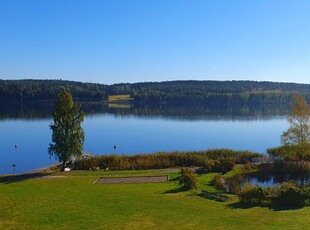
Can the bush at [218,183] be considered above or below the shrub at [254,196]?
below

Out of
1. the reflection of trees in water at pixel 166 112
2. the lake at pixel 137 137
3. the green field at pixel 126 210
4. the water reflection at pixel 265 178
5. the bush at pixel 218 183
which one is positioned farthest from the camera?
the reflection of trees in water at pixel 166 112

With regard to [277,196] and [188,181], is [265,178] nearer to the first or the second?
[188,181]

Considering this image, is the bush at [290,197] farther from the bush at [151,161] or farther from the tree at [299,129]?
the tree at [299,129]

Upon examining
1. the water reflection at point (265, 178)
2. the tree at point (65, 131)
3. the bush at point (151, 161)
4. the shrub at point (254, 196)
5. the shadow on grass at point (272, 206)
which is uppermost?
the tree at point (65, 131)

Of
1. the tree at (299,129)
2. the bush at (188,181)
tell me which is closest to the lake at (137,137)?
the tree at (299,129)

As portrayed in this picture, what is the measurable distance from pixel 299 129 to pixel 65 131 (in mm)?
25690

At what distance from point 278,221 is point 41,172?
26442mm

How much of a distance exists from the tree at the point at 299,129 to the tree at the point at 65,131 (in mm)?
22883

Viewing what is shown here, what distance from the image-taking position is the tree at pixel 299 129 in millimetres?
43938

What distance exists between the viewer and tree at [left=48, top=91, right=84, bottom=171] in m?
40.0

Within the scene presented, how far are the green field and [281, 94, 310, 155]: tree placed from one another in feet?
53.9

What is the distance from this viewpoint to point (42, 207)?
81.4ft

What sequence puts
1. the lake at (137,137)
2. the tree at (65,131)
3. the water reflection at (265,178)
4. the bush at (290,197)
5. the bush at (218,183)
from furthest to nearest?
the lake at (137,137)
the tree at (65,131)
the water reflection at (265,178)
the bush at (218,183)
the bush at (290,197)

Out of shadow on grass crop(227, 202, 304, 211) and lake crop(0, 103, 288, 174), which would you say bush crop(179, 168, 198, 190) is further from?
lake crop(0, 103, 288, 174)
